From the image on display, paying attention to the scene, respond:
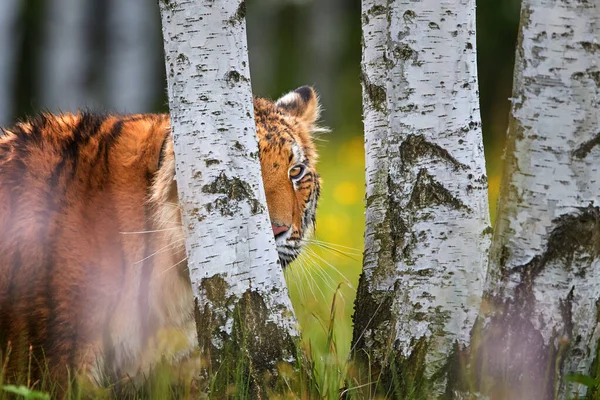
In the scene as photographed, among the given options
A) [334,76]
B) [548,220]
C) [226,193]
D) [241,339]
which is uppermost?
[334,76]

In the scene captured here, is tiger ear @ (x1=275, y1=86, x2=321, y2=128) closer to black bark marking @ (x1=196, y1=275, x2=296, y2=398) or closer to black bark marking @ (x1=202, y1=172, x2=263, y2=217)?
black bark marking @ (x1=202, y1=172, x2=263, y2=217)

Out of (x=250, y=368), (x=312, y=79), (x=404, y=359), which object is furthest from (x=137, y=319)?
(x=312, y=79)

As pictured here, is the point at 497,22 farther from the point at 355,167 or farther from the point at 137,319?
the point at 137,319

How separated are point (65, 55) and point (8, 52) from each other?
899 millimetres

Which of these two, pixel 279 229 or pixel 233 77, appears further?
pixel 279 229

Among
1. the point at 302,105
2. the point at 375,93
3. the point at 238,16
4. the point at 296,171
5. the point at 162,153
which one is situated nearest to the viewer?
the point at 238,16

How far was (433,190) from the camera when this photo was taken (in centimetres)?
288

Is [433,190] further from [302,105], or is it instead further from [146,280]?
[302,105]

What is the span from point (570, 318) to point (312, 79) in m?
13.9

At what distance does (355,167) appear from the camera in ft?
A: 33.4

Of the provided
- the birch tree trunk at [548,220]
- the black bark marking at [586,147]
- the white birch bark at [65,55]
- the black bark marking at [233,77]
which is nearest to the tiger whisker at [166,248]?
the black bark marking at [233,77]

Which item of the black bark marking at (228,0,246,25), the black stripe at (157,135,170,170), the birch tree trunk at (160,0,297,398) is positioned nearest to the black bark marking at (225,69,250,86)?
the birch tree trunk at (160,0,297,398)

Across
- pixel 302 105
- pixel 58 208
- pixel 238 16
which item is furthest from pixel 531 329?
pixel 302 105

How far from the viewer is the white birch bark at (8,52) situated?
39.4 ft
